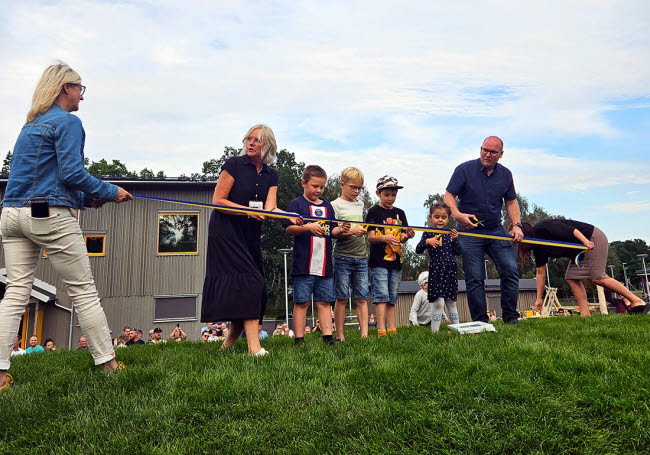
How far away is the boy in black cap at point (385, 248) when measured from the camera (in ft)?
19.8

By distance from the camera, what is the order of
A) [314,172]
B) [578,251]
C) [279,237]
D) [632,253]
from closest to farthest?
[314,172], [578,251], [279,237], [632,253]

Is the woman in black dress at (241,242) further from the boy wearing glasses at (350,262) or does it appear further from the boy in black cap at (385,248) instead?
the boy in black cap at (385,248)

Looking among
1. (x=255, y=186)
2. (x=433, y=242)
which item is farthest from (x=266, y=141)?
(x=433, y=242)

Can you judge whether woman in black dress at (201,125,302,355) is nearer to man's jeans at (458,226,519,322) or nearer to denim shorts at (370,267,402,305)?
denim shorts at (370,267,402,305)

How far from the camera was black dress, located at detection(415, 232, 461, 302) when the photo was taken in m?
6.30

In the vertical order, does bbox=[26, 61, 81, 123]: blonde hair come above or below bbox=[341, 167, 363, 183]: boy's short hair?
above

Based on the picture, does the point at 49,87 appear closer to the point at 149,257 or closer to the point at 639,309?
the point at 639,309

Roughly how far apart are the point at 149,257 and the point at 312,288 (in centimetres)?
1876

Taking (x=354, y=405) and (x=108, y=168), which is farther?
(x=108, y=168)

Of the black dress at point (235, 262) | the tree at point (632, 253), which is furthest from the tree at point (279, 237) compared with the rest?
the tree at point (632, 253)

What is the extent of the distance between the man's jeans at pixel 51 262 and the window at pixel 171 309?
19029mm

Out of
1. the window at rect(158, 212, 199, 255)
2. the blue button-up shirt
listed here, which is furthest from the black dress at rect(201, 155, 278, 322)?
the window at rect(158, 212, 199, 255)

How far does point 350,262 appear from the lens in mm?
5895

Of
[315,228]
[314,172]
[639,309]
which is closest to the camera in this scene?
[315,228]
